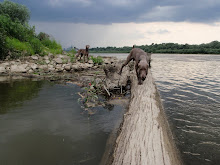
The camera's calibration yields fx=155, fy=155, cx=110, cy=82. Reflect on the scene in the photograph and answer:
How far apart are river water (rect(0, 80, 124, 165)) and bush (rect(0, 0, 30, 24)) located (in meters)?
31.5

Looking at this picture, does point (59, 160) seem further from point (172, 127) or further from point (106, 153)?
point (172, 127)

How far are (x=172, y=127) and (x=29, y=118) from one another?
4130 millimetres

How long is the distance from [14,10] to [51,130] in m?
36.5

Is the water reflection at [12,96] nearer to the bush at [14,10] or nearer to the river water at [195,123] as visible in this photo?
the river water at [195,123]

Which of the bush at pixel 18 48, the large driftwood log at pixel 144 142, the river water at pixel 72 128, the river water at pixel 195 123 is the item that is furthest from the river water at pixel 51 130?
the bush at pixel 18 48

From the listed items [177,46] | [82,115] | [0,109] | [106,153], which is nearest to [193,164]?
[106,153]

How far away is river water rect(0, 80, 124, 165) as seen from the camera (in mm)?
2918

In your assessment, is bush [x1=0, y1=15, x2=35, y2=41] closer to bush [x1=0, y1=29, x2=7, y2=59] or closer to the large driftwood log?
bush [x1=0, y1=29, x2=7, y2=59]

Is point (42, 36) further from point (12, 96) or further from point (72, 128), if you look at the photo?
point (72, 128)

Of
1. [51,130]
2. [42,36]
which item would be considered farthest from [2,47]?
[42,36]

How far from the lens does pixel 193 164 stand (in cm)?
295

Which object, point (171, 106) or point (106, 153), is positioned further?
point (171, 106)

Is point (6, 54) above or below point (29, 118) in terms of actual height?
above

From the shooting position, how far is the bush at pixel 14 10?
100 feet
